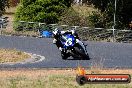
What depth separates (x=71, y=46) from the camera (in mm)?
21672

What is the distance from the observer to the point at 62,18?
124ft

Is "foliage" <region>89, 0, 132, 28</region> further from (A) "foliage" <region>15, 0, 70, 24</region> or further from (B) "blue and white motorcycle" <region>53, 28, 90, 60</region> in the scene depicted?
(B) "blue and white motorcycle" <region>53, 28, 90, 60</region>

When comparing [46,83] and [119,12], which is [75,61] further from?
[119,12]

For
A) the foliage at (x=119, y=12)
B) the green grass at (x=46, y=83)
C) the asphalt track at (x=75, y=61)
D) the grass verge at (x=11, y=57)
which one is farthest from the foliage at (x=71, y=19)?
the green grass at (x=46, y=83)

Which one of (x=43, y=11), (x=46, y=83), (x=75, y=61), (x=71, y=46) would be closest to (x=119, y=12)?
(x=43, y=11)

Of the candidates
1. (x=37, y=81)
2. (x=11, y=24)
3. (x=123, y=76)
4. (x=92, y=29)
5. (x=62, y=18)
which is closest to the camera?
(x=123, y=76)

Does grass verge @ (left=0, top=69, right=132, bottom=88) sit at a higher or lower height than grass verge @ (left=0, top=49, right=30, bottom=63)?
higher

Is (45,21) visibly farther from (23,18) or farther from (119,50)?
(119,50)

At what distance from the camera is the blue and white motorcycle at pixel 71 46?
2150 cm

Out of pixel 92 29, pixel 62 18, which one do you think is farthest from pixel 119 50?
pixel 62 18

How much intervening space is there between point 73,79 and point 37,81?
Answer: 1317mm

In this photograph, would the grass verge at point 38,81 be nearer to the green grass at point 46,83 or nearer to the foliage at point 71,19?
the green grass at point 46,83

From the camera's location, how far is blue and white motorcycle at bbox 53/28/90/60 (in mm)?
21500

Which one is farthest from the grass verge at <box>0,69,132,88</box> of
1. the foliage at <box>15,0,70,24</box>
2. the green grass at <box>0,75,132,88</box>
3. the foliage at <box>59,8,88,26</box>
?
the foliage at <box>15,0,70,24</box>
